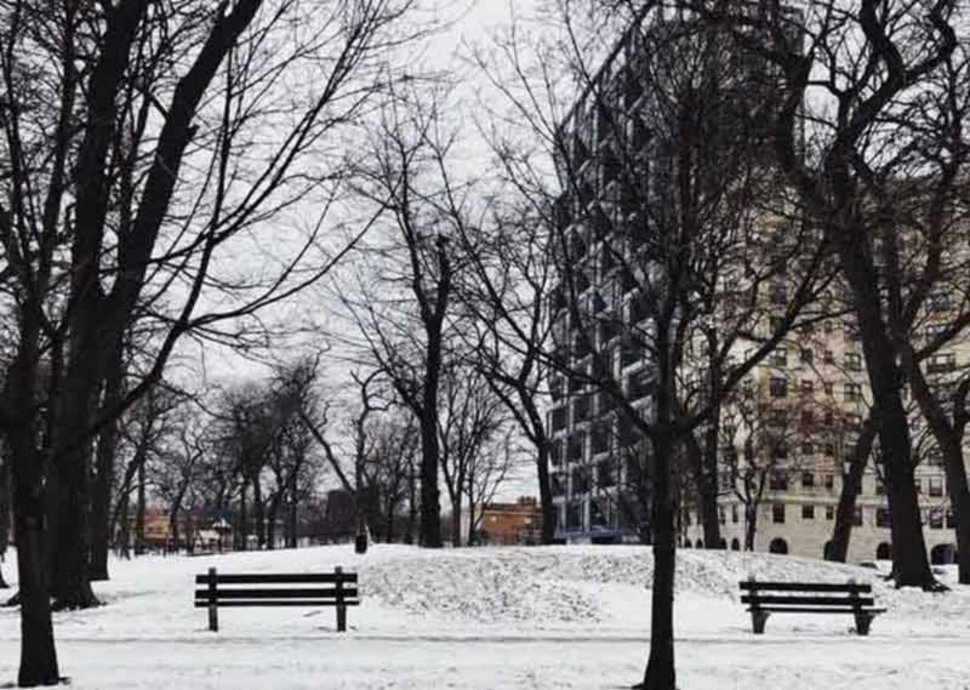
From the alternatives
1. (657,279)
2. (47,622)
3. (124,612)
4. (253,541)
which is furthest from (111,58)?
(253,541)

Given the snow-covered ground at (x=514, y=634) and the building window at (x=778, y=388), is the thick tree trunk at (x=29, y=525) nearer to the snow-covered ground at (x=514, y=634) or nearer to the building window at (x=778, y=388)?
the snow-covered ground at (x=514, y=634)

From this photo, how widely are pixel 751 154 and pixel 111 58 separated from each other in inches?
225

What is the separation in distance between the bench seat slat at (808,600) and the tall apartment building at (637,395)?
3.50 meters

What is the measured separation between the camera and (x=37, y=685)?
11.0m

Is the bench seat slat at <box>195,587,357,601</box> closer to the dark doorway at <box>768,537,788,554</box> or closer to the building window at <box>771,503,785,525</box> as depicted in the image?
the dark doorway at <box>768,537,788,554</box>

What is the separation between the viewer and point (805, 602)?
1895 centimetres

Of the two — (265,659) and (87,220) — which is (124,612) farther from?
(87,220)

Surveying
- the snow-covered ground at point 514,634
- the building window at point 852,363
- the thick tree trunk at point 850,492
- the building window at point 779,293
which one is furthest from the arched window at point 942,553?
the building window at point 779,293

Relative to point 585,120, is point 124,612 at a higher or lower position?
lower

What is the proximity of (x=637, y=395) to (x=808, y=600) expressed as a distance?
420cm

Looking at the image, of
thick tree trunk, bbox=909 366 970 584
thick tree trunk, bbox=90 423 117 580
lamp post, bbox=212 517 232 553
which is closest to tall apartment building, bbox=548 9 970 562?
thick tree trunk, bbox=909 366 970 584

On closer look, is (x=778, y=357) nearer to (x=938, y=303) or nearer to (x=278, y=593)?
(x=938, y=303)

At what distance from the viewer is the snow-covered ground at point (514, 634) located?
12.7m

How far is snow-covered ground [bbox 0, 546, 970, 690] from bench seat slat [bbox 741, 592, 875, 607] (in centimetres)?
47
